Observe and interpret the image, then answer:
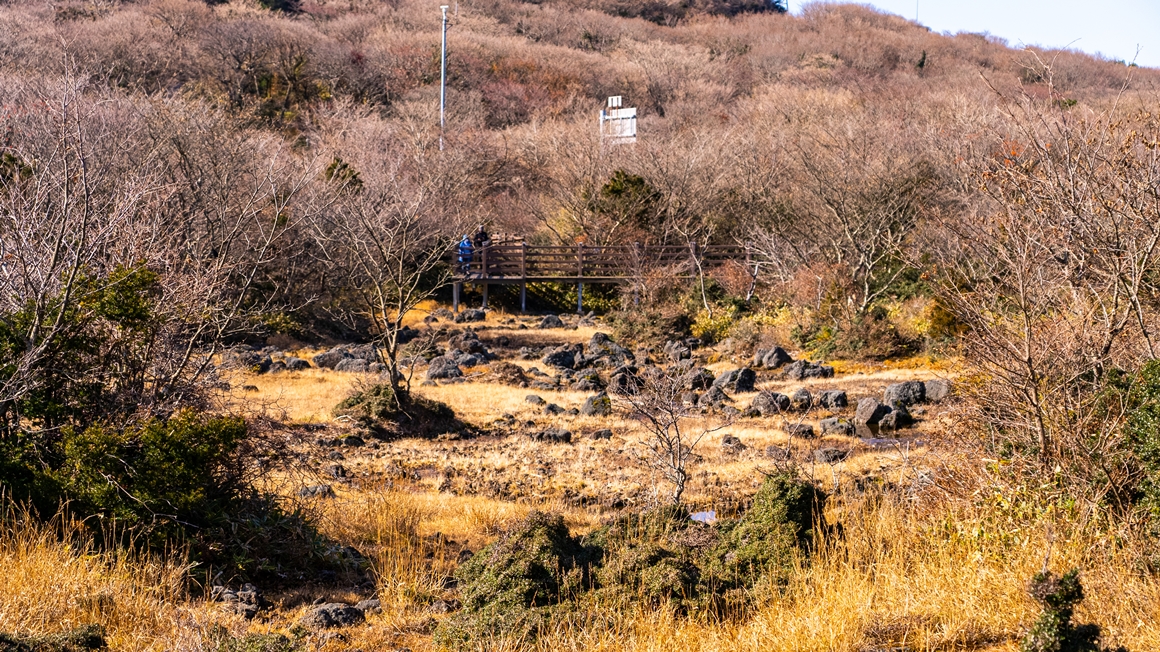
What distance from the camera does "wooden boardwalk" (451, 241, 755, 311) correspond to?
28.6 meters

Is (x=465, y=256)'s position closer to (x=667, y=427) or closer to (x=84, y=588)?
(x=667, y=427)

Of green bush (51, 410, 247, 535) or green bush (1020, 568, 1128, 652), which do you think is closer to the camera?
green bush (1020, 568, 1128, 652)

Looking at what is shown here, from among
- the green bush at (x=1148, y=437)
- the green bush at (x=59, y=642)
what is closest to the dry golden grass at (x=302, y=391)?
the green bush at (x=59, y=642)

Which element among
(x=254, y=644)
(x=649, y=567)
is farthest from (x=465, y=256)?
(x=254, y=644)

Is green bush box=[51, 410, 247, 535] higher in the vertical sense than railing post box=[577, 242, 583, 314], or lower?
higher

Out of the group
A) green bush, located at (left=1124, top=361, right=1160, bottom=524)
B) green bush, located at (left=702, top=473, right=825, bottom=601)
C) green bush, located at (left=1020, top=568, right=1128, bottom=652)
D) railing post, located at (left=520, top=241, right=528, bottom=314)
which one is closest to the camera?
green bush, located at (left=1020, top=568, right=1128, bottom=652)

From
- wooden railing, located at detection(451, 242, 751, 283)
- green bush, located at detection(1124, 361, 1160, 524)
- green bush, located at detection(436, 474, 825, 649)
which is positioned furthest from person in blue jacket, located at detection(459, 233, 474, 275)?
green bush, located at detection(1124, 361, 1160, 524)

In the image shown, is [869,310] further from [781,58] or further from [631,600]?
[781,58]

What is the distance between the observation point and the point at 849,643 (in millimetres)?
4422

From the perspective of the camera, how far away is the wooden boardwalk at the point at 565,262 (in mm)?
28625

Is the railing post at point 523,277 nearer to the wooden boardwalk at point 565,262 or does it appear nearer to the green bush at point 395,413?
the wooden boardwalk at point 565,262

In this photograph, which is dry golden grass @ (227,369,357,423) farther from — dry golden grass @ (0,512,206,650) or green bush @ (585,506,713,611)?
green bush @ (585,506,713,611)

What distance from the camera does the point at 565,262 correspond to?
29359 mm

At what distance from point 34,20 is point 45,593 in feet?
183
